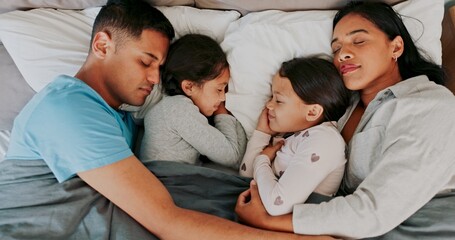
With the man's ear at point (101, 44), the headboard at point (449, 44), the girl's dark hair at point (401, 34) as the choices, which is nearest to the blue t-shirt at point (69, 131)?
the man's ear at point (101, 44)

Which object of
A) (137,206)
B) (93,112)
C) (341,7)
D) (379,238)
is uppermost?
(341,7)

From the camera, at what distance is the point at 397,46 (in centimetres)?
128

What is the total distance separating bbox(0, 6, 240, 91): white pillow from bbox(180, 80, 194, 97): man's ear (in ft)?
0.75

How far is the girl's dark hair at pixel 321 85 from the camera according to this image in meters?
1.26

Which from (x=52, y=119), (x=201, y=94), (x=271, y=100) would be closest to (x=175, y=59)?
(x=201, y=94)

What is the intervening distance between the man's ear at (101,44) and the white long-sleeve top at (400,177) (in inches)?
30.4

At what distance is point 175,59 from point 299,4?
20.1 inches

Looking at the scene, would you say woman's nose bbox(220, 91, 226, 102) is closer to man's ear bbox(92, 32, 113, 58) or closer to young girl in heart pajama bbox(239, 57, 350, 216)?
young girl in heart pajama bbox(239, 57, 350, 216)

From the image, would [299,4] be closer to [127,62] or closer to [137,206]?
→ [127,62]

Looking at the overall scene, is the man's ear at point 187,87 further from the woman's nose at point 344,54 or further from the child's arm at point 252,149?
the woman's nose at point 344,54

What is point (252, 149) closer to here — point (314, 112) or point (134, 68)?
point (314, 112)

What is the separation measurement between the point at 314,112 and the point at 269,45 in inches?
12.5

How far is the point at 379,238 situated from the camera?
1046 millimetres

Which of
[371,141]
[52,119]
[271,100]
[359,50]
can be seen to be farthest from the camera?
[271,100]
